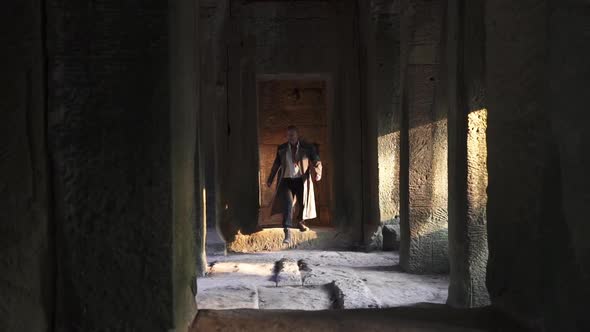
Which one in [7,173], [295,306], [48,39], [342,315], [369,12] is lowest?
[295,306]

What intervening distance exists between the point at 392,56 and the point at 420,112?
72.3 inches

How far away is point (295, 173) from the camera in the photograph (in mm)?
9617

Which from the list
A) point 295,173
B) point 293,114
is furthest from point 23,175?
point 293,114

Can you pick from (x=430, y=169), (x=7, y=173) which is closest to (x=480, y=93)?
(x=430, y=169)

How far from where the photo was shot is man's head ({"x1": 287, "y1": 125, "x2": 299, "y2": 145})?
9.47 meters

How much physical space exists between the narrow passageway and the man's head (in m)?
2.00

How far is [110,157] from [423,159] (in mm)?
5158

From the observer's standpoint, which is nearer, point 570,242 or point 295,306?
point 570,242

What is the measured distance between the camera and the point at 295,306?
210 inches

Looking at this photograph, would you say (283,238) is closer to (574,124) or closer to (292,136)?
(292,136)

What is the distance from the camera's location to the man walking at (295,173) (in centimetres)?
959

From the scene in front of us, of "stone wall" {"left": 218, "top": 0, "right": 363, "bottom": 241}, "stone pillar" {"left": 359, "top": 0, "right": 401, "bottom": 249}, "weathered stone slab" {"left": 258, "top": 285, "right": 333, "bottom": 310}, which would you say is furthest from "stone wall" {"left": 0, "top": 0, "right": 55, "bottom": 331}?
"stone wall" {"left": 218, "top": 0, "right": 363, "bottom": 241}

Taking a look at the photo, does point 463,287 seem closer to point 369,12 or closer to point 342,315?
point 342,315

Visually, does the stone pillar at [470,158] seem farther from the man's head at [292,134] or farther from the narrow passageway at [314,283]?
the man's head at [292,134]
